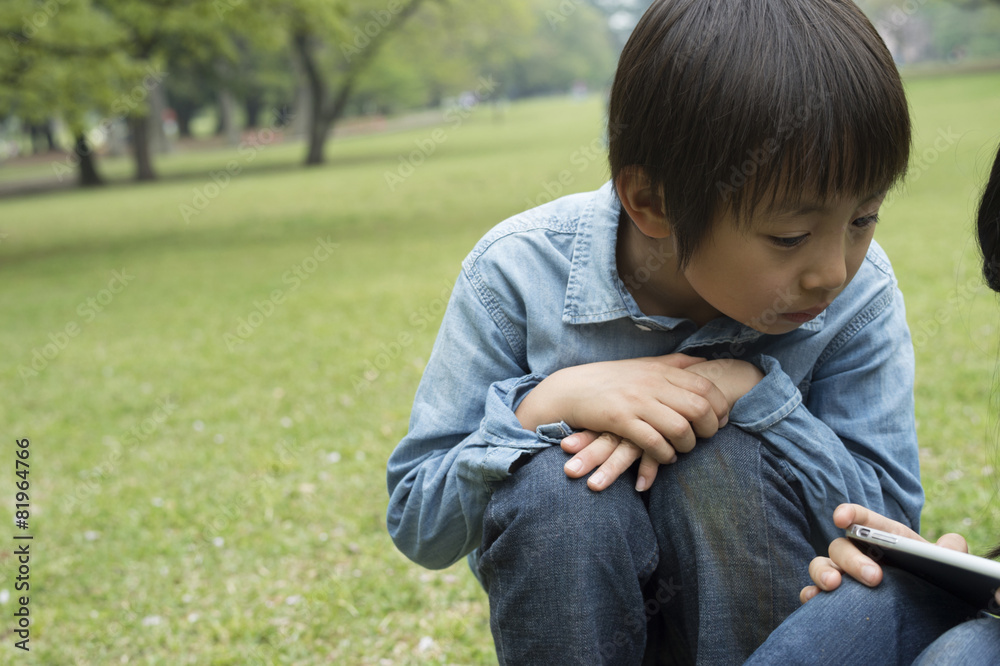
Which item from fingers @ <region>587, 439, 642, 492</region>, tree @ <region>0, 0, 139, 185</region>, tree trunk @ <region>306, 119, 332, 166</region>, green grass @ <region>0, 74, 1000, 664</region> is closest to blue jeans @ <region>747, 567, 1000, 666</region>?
fingers @ <region>587, 439, 642, 492</region>

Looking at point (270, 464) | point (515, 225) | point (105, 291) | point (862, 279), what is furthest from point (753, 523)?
point (105, 291)

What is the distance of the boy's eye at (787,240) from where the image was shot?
1.36 meters

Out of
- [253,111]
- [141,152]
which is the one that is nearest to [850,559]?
[141,152]

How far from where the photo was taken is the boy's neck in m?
1.63

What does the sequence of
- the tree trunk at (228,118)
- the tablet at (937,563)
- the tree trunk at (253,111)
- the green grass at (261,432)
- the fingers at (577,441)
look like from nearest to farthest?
the tablet at (937,563) < the fingers at (577,441) < the green grass at (261,432) < the tree trunk at (228,118) < the tree trunk at (253,111)

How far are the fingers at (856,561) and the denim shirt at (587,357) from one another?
17 cm

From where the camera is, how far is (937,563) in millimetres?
1174

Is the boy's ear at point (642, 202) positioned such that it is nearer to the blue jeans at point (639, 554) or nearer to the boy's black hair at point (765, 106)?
the boy's black hair at point (765, 106)

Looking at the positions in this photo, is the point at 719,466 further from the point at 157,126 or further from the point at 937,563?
the point at 157,126

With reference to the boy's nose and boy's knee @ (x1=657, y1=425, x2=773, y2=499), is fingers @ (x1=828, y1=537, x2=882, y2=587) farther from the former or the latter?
the boy's nose

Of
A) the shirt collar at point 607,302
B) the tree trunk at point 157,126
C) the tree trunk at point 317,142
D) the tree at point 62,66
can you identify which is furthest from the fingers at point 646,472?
the tree trunk at point 157,126

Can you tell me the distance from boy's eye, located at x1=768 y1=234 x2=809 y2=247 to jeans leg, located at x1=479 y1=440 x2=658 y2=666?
455 mm

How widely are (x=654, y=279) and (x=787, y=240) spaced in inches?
13.0

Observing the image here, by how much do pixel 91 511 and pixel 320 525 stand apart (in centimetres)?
101
